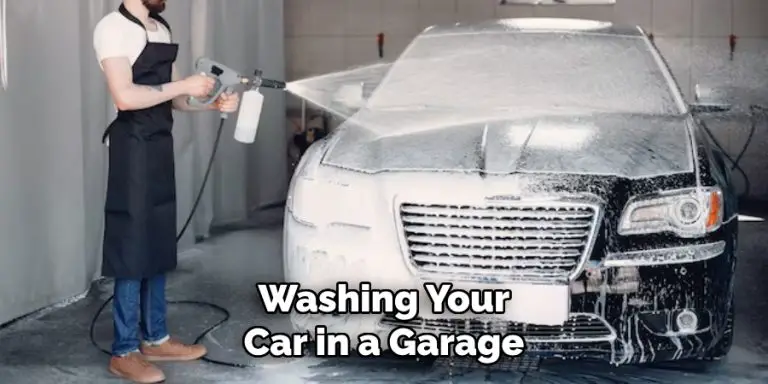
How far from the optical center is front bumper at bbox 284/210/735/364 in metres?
3.21

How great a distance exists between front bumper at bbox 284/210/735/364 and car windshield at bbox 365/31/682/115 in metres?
0.96

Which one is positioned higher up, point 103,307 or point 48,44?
point 48,44

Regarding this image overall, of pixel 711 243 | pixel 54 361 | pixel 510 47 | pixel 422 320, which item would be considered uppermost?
pixel 510 47

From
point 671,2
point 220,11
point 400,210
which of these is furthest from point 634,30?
point 671,2

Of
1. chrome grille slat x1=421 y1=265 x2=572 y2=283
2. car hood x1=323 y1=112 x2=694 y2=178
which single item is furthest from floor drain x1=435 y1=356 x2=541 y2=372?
car hood x1=323 y1=112 x2=694 y2=178

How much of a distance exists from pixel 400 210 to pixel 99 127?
242 centimetres

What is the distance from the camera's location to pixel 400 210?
3322 millimetres

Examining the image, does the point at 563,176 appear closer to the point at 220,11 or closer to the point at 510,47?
the point at 510,47

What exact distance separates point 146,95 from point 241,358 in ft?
3.72


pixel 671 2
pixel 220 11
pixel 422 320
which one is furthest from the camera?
pixel 671 2

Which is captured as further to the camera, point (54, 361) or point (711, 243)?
point (54, 361)

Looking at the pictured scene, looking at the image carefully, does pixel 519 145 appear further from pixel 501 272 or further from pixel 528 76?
pixel 528 76

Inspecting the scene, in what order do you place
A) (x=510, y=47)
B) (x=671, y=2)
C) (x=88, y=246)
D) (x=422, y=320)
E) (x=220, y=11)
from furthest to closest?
(x=671, y=2), (x=220, y=11), (x=88, y=246), (x=510, y=47), (x=422, y=320)

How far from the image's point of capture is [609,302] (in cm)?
320
